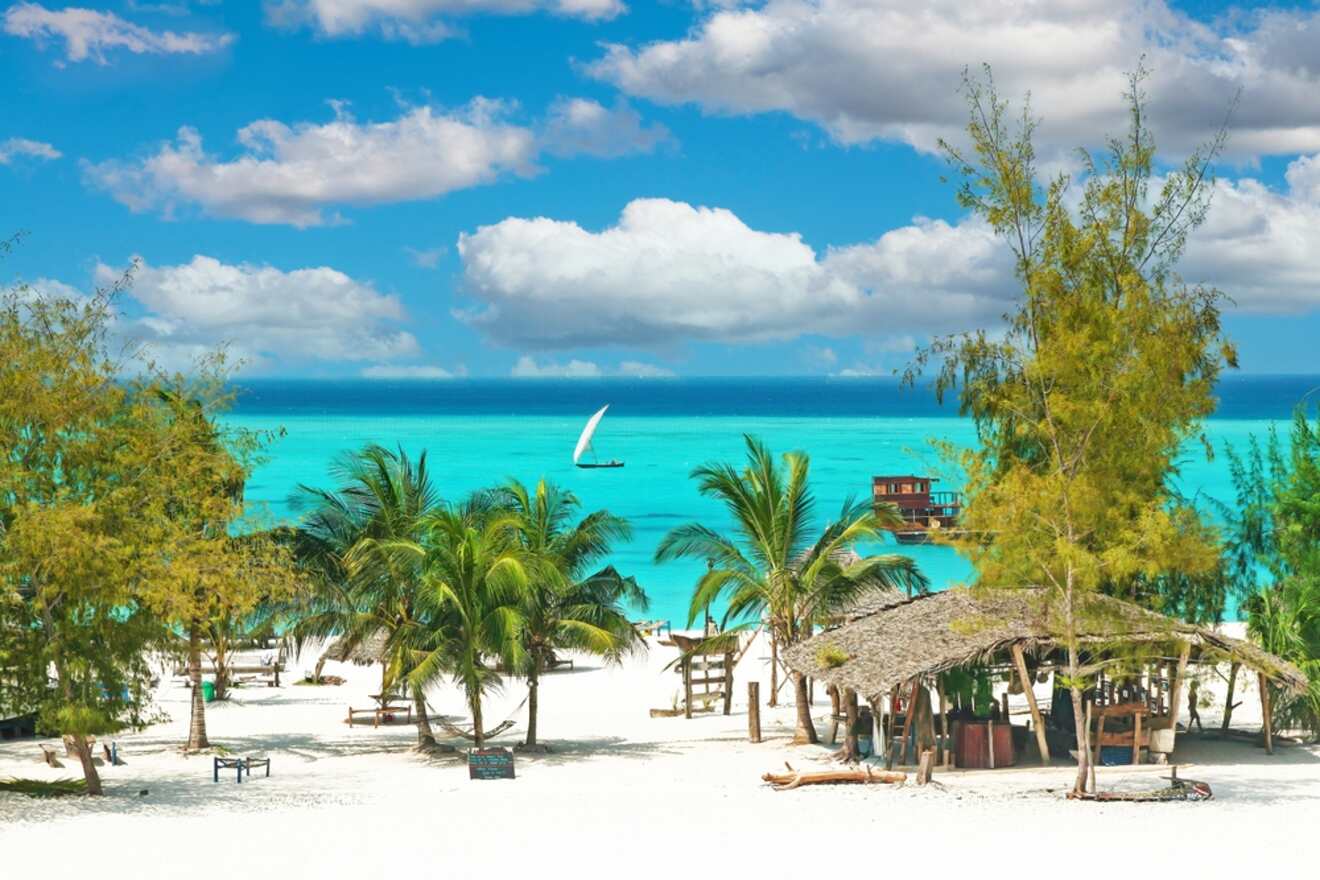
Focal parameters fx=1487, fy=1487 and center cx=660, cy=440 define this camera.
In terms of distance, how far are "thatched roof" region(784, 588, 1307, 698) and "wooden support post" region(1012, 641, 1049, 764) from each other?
19 cm

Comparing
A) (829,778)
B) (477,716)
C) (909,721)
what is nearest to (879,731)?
(909,721)

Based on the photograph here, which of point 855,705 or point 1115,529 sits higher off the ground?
point 1115,529

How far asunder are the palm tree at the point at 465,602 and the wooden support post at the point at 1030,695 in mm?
7371

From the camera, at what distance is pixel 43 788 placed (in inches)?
778

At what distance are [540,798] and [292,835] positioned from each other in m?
3.99

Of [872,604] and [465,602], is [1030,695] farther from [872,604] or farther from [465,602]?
[465,602]

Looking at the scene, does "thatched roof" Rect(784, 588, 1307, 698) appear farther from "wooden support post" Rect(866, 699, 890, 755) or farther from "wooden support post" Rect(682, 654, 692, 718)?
"wooden support post" Rect(682, 654, 692, 718)

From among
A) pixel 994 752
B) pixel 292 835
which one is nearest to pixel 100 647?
pixel 292 835

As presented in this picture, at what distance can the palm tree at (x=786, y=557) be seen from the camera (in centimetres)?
2494

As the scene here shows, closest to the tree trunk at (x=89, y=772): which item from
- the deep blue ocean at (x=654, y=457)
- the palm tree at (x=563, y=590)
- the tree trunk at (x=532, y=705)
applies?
the deep blue ocean at (x=654, y=457)

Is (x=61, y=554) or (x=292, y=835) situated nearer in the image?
(x=292, y=835)

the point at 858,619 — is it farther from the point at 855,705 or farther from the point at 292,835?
the point at 292,835

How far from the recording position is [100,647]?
62.6 ft

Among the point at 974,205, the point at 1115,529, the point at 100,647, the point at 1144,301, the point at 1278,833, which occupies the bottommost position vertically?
the point at 1278,833
